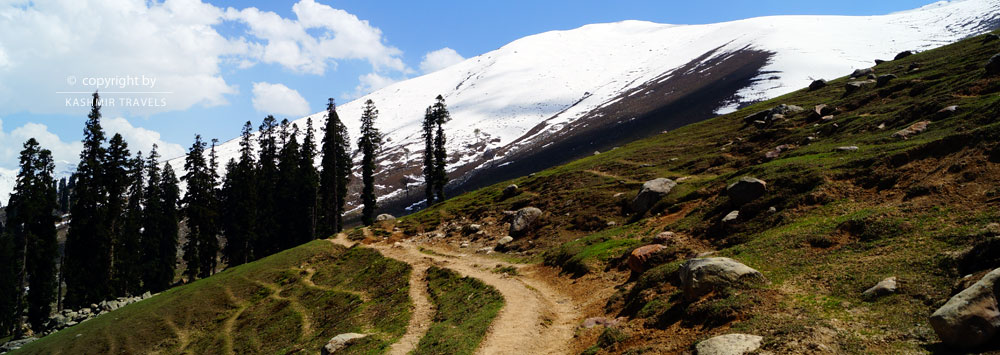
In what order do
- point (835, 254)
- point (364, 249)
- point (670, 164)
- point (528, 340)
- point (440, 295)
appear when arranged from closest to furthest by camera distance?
1. point (835, 254)
2. point (528, 340)
3. point (440, 295)
4. point (364, 249)
5. point (670, 164)

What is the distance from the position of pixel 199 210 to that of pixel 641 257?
2580 inches

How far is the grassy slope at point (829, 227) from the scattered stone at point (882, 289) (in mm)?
228

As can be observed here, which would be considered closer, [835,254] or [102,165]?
[835,254]

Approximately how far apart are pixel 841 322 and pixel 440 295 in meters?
20.9

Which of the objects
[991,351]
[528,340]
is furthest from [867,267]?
[528,340]

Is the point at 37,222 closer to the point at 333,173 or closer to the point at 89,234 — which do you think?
the point at 89,234

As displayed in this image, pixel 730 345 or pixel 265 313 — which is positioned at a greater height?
pixel 730 345

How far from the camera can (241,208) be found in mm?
70750

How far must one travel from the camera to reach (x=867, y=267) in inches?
574

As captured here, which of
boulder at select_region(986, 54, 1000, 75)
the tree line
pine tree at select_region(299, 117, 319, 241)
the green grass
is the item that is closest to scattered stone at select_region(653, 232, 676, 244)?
the green grass

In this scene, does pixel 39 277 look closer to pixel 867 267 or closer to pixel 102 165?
pixel 102 165

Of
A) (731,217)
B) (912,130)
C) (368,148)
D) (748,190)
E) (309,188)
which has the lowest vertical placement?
(731,217)

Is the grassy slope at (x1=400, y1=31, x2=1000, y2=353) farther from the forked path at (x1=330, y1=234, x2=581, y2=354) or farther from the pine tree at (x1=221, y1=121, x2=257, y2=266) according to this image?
the pine tree at (x1=221, y1=121, x2=257, y2=266)

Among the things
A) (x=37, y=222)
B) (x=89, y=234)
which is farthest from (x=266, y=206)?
(x=37, y=222)
